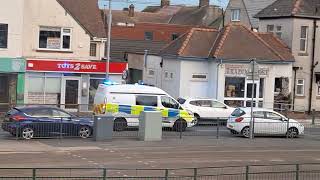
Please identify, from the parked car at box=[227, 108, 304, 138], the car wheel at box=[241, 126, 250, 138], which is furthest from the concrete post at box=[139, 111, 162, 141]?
the car wheel at box=[241, 126, 250, 138]

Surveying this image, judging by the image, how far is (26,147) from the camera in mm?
25672

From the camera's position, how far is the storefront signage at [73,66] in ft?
139

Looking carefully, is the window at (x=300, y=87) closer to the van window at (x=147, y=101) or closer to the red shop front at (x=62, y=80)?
the red shop front at (x=62, y=80)

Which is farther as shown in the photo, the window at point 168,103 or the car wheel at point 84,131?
the window at point 168,103

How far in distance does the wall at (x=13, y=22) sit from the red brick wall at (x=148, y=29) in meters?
22.1

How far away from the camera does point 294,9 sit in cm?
4831

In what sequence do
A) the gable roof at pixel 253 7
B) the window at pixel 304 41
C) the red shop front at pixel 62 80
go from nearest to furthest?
the red shop front at pixel 62 80, the window at pixel 304 41, the gable roof at pixel 253 7

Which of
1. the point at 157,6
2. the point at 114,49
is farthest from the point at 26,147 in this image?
the point at 157,6

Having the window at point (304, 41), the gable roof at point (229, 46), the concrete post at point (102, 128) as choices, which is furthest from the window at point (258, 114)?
the window at point (304, 41)

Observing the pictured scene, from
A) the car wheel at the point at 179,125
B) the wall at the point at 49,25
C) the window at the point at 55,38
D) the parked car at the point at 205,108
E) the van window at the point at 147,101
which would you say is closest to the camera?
the car wheel at the point at 179,125

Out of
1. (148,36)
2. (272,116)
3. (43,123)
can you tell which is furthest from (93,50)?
→ (148,36)

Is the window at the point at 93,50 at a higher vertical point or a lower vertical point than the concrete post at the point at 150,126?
higher

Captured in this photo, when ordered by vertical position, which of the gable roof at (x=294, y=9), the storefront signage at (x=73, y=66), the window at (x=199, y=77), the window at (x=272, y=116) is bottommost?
the window at (x=272, y=116)

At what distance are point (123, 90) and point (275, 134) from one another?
785 cm
